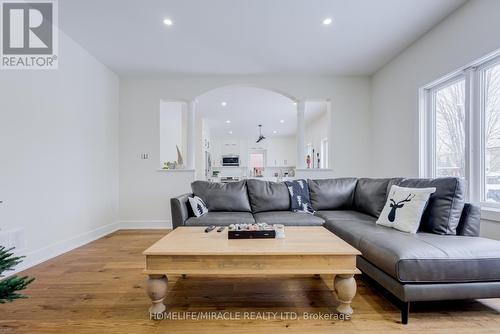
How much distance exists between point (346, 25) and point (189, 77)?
2669 millimetres

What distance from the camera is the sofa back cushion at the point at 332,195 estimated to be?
11.1 feet

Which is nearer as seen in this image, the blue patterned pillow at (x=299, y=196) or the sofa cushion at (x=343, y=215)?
the sofa cushion at (x=343, y=215)

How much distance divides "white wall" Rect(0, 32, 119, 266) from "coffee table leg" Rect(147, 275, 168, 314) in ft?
5.87

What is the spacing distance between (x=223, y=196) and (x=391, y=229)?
190 centimetres

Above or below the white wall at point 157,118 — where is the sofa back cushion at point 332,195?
below

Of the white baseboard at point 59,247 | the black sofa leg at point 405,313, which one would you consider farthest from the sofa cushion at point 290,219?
the white baseboard at point 59,247

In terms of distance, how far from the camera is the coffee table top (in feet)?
5.37

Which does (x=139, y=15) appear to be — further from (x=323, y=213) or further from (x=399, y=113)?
(x=399, y=113)

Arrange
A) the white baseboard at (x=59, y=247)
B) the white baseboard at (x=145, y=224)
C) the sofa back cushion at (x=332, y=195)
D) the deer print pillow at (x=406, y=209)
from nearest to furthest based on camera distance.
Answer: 1. the deer print pillow at (x=406, y=209)
2. the white baseboard at (x=59, y=247)
3. the sofa back cushion at (x=332, y=195)
4. the white baseboard at (x=145, y=224)

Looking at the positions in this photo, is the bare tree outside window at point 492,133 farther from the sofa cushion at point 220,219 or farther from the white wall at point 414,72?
the sofa cushion at point 220,219

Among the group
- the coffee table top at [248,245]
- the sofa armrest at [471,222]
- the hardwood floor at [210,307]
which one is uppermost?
the sofa armrest at [471,222]

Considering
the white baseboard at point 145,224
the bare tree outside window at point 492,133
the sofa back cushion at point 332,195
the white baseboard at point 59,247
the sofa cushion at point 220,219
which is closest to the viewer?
the bare tree outside window at point 492,133

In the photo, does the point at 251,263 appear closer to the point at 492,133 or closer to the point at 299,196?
the point at 299,196

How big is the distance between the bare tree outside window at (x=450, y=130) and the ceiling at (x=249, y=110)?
2.62 meters
